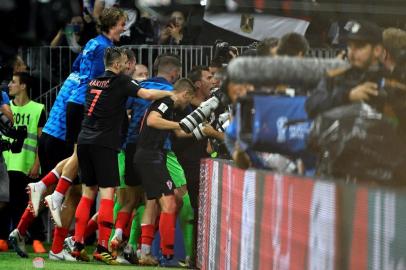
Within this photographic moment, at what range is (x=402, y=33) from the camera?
6.50m

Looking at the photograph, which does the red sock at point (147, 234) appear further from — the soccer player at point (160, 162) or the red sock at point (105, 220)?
the red sock at point (105, 220)

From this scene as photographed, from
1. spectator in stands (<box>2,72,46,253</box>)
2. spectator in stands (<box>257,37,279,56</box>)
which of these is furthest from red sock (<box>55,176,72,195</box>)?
spectator in stands (<box>257,37,279,56</box>)

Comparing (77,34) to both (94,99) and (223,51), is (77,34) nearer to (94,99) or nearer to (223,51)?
(94,99)

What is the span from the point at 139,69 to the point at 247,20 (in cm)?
621

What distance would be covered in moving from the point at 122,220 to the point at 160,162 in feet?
2.65

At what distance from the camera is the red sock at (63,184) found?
11477mm

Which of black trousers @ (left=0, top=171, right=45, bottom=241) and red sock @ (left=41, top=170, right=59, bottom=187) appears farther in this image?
black trousers @ (left=0, top=171, right=45, bottom=241)

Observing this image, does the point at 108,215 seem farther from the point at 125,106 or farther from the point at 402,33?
the point at 402,33

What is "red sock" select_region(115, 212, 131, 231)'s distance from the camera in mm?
11692

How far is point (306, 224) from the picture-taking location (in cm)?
475

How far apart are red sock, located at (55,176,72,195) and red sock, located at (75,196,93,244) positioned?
267 millimetres

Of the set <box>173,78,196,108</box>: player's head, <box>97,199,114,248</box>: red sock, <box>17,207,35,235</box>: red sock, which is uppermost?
<box>173,78,196,108</box>: player's head

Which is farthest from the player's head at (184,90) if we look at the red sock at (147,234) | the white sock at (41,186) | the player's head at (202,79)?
the white sock at (41,186)

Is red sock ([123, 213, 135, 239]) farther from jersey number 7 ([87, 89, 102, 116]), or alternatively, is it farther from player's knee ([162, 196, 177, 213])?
jersey number 7 ([87, 89, 102, 116])
